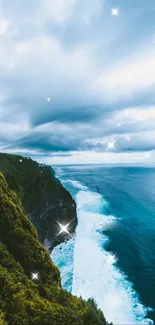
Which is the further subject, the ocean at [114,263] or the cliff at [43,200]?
the cliff at [43,200]

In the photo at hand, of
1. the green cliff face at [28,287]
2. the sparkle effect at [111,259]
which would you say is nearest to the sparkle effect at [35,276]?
the green cliff face at [28,287]

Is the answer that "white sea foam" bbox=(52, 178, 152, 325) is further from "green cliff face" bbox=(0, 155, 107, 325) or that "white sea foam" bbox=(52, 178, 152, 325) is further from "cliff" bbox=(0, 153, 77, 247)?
"green cliff face" bbox=(0, 155, 107, 325)

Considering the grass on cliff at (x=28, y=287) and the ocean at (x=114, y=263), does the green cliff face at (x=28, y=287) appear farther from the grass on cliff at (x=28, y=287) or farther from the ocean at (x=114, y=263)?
the ocean at (x=114, y=263)

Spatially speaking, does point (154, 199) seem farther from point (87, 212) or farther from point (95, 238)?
point (95, 238)

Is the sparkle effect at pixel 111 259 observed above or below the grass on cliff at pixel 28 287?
below

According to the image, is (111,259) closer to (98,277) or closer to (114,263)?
(114,263)

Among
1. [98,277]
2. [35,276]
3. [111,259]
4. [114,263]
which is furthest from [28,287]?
[111,259]
